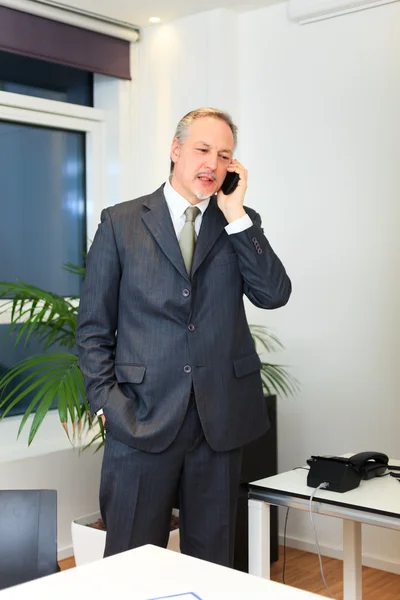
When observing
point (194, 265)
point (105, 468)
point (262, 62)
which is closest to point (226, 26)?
point (262, 62)

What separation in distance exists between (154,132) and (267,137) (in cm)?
60

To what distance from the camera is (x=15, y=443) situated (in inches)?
156

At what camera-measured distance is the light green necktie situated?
8.36 ft

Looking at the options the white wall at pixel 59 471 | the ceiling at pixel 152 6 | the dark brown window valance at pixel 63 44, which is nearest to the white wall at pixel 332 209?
the ceiling at pixel 152 6

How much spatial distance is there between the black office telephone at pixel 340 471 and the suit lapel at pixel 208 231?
2.23ft

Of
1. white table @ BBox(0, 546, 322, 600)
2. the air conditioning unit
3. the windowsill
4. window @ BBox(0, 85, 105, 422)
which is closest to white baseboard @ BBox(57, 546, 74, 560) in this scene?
the windowsill

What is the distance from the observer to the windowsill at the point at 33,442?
3859mm

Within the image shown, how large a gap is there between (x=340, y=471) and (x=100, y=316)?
83 cm

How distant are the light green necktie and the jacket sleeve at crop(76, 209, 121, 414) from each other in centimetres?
20

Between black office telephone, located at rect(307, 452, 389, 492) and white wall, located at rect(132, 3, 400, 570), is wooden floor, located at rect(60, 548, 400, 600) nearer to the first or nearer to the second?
white wall, located at rect(132, 3, 400, 570)

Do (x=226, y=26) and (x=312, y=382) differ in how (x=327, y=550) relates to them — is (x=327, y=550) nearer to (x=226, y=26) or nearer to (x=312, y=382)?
(x=312, y=382)

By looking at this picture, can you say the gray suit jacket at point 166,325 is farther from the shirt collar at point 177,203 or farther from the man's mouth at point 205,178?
the man's mouth at point 205,178

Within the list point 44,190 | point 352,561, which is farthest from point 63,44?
point 352,561

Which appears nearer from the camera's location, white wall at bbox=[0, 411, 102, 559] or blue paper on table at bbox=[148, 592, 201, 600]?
blue paper on table at bbox=[148, 592, 201, 600]
